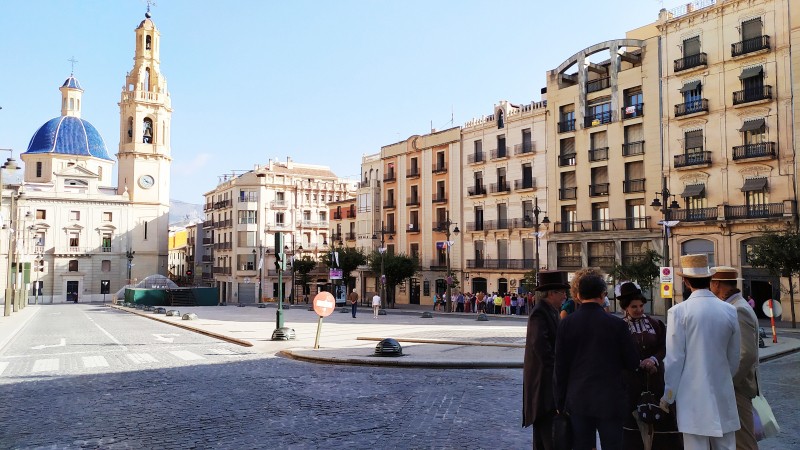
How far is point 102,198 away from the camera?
76062 mm

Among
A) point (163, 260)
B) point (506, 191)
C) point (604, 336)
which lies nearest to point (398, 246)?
point (506, 191)

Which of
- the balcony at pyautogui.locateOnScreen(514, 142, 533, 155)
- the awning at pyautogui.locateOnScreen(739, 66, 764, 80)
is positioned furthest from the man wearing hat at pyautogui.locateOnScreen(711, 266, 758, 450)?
the balcony at pyautogui.locateOnScreen(514, 142, 533, 155)

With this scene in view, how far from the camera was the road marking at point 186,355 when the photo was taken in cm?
1551

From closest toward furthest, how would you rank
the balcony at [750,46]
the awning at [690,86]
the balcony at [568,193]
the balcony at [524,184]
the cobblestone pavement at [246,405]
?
the cobblestone pavement at [246,405], the balcony at [750,46], the awning at [690,86], the balcony at [568,193], the balcony at [524,184]

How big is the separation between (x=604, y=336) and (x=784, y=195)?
33356 mm

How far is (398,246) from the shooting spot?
5691 cm

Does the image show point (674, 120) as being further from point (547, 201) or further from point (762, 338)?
point (762, 338)

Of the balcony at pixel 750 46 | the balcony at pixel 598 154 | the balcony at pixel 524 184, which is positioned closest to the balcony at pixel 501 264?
the balcony at pixel 524 184

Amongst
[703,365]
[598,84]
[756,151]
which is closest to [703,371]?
[703,365]

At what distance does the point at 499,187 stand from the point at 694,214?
50.4 feet

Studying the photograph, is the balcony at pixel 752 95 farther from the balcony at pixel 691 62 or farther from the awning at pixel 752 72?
the balcony at pixel 691 62

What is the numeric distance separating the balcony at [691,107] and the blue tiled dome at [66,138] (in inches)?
2920

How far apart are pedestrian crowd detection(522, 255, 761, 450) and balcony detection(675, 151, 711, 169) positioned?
33.7 meters

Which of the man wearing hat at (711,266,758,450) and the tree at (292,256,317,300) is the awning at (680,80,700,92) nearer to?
the man wearing hat at (711,266,758,450)
